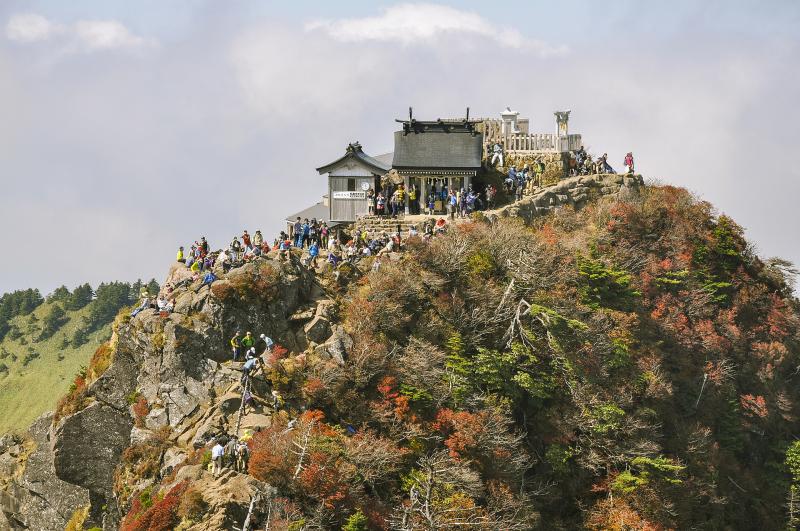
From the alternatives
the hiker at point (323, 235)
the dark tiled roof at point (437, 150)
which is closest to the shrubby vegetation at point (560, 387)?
the hiker at point (323, 235)

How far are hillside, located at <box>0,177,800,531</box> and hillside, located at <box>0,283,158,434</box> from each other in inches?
2722

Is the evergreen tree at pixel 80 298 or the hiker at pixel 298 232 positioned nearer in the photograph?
the hiker at pixel 298 232

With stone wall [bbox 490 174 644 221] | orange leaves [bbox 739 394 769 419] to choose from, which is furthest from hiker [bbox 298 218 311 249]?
orange leaves [bbox 739 394 769 419]

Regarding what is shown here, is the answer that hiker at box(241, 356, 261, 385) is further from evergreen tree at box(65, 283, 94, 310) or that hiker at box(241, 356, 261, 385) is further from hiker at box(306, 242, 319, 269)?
evergreen tree at box(65, 283, 94, 310)

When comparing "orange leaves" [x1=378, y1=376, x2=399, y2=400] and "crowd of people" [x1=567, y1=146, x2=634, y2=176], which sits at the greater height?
"crowd of people" [x1=567, y1=146, x2=634, y2=176]

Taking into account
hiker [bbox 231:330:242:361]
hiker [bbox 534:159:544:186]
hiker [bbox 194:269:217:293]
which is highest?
hiker [bbox 534:159:544:186]

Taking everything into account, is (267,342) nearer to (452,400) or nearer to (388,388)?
(388,388)

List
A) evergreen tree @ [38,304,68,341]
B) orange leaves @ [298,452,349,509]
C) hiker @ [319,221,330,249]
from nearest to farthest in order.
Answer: orange leaves @ [298,452,349,509] < hiker @ [319,221,330,249] < evergreen tree @ [38,304,68,341]

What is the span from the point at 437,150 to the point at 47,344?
9616cm

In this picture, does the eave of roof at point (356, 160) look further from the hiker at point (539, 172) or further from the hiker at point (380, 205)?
the hiker at point (539, 172)

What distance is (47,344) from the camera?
546ft

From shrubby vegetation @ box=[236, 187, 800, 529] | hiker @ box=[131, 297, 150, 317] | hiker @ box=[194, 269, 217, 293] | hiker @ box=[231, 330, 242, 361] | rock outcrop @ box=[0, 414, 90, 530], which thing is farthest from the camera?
rock outcrop @ box=[0, 414, 90, 530]

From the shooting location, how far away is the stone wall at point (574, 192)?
85812mm

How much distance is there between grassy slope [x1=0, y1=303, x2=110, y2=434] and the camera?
142875 millimetres
